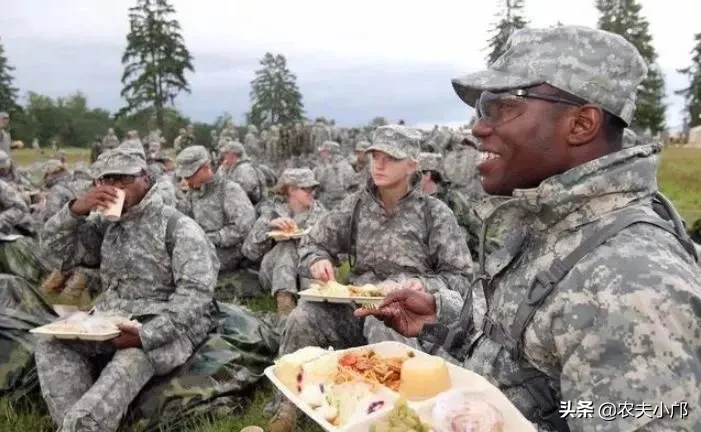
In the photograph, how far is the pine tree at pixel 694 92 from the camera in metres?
42.8

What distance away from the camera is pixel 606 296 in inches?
61.9

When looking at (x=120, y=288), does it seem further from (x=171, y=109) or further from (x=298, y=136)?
(x=171, y=109)

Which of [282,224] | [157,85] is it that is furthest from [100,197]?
[157,85]

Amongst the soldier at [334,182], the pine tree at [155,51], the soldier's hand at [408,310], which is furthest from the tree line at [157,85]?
the soldier's hand at [408,310]

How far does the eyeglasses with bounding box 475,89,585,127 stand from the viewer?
70.7 inches

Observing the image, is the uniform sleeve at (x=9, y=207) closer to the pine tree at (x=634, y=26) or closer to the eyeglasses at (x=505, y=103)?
the eyeglasses at (x=505, y=103)

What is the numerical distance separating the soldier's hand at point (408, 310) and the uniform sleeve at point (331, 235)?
2048 mm

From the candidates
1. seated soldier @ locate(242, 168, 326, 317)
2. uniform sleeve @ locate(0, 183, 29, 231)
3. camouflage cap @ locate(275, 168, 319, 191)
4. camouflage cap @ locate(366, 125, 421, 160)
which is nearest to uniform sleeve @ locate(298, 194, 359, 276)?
camouflage cap @ locate(366, 125, 421, 160)

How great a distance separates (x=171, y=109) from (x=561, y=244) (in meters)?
40.3

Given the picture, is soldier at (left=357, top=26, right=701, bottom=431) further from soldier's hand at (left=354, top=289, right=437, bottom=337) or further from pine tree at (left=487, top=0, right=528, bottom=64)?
pine tree at (left=487, top=0, right=528, bottom=64)

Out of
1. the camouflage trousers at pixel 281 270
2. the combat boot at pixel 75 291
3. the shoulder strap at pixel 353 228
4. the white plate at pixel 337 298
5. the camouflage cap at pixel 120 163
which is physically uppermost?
the camouflage cap at pixel 120 163

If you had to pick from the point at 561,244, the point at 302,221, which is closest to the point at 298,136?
the point at 302,221

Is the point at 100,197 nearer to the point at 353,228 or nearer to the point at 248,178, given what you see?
the point at 353,228

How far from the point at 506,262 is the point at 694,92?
4890cm
